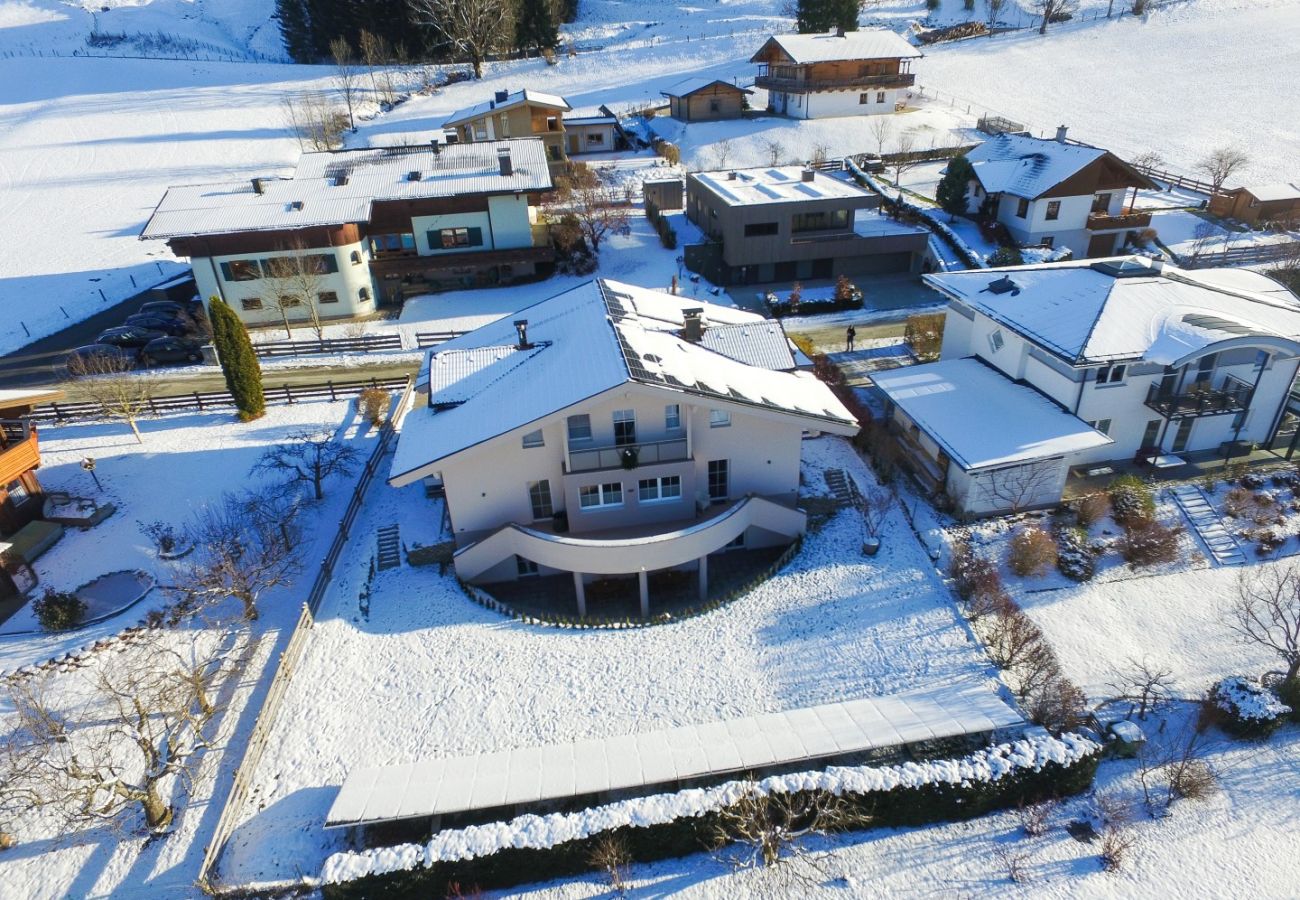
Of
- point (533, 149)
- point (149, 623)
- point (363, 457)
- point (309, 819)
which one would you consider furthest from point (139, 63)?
point (309, 819)

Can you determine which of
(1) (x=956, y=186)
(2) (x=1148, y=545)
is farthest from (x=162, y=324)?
(1) (x=956, y=186)

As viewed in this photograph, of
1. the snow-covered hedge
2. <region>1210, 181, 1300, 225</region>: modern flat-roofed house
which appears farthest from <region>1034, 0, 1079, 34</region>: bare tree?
the snow-covered hedge

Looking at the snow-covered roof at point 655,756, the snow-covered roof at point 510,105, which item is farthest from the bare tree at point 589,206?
the snow-covered roof at point 655,756

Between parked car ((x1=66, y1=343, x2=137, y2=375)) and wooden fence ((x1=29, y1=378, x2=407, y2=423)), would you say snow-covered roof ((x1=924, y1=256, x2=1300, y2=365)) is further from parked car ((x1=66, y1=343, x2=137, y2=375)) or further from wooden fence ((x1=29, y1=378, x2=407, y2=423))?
parked car ((x1=66, y1=343, x2=137, y2=375))

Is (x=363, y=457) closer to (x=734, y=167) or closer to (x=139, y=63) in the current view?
(x=734, y=167)

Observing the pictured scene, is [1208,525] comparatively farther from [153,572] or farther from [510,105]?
[510,105]

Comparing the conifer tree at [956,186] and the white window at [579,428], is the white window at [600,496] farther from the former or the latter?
the conifer tree at [956,186]

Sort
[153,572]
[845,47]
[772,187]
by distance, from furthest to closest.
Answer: [845,47]
[772,187]
[153,572]

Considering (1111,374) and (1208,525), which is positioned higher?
(1111,374)
